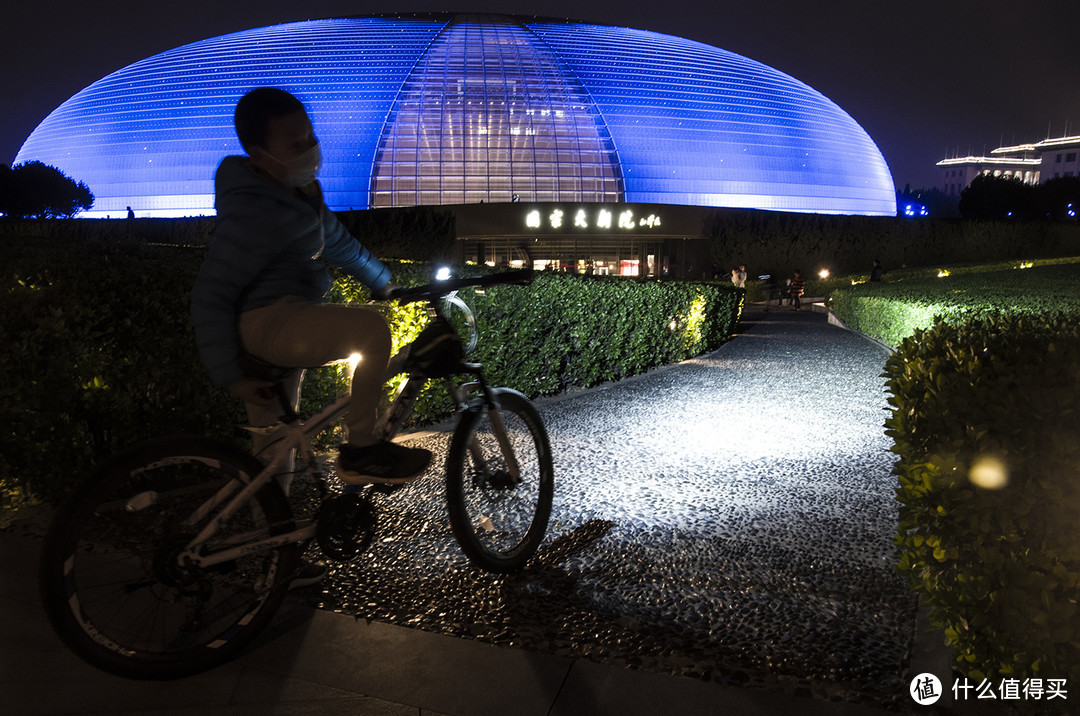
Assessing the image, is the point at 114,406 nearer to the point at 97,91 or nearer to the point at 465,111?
the point at 465,111

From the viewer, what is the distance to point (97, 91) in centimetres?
5297

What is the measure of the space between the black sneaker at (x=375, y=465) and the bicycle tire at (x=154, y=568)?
264 millimetres

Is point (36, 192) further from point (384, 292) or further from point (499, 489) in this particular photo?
point (499, 489)

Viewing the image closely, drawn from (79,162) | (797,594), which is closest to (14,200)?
(79,162)

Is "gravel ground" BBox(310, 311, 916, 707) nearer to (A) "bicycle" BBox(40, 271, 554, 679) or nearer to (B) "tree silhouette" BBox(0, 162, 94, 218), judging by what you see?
(A) "bicycle" BBox(40, 271, 554, 679)

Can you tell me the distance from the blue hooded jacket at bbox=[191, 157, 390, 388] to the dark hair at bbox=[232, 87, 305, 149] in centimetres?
9

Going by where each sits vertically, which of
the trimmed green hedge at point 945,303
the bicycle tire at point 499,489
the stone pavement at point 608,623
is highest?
the bicycle tire at point 499,489

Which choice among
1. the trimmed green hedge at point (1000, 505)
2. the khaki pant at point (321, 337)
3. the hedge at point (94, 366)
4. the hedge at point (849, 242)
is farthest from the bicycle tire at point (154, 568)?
the hedge at point (849, 242)

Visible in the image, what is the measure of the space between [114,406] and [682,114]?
159ft

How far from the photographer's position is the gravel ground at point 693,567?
2.95 m

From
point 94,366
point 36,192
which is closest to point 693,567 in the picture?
point 94,366

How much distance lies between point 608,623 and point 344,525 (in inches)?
45.3

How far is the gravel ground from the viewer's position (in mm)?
2947

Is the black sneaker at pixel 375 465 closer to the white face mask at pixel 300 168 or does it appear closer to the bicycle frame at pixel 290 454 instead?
the bicycle frame at pixel 290 454
